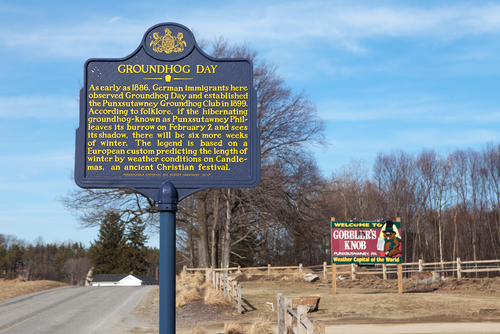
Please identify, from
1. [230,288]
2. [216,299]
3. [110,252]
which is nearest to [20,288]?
[230,288]

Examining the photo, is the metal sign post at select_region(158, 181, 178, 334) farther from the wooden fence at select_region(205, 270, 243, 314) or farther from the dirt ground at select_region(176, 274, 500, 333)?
the wooden fence at select_region(205, 270, 243, 314)

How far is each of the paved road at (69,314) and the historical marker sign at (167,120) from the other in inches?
323

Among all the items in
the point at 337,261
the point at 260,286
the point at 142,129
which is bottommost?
the point at 260,286

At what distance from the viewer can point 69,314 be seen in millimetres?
16297

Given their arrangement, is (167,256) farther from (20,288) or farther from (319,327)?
(20,288)

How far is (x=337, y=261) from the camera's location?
19.6 m

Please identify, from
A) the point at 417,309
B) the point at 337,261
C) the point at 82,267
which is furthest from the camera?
the point at 82,267

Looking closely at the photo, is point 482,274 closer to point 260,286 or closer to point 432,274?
point 432,274

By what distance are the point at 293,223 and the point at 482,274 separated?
33.0 metres

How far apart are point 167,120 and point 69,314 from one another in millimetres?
12388

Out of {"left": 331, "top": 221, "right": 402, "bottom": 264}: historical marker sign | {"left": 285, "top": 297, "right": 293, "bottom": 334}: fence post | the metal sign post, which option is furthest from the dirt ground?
the metal sign post

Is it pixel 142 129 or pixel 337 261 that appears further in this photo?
pixel 337 261

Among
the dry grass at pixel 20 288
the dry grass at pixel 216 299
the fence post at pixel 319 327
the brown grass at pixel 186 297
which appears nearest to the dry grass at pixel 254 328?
the fence post at pixel 319 327

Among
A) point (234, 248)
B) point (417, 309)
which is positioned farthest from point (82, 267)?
point (417, 309)
